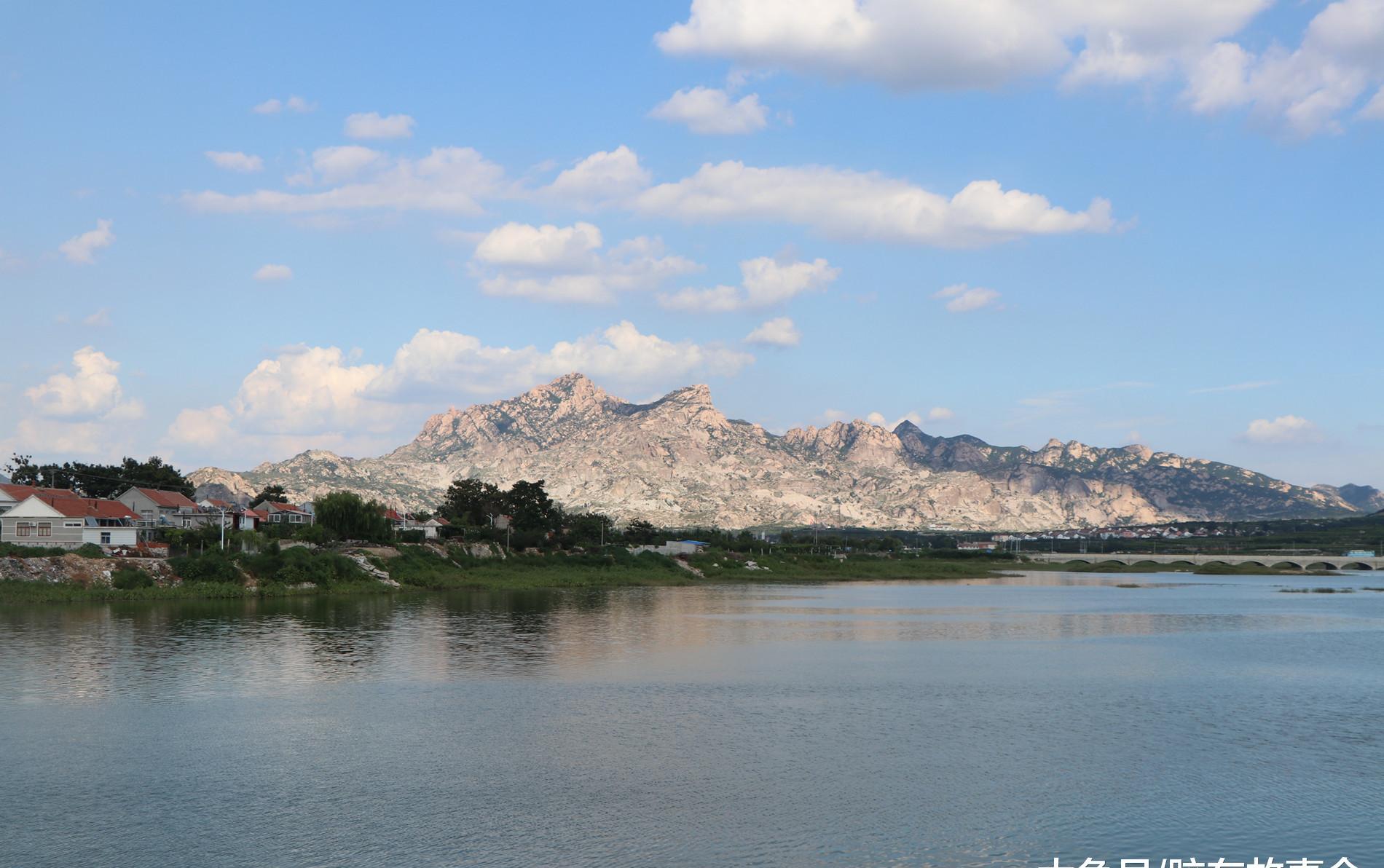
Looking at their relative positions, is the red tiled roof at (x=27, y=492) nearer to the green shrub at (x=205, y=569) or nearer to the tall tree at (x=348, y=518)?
the green shrub at (x=205, y=569)

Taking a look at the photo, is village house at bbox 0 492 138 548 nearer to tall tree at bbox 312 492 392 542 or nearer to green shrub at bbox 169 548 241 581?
green shrub at bbox 169 548 241 581

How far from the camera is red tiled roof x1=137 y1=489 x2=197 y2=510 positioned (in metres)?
139

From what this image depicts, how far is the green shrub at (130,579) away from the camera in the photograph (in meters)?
96.4

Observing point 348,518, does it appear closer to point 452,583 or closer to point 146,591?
point 452,583

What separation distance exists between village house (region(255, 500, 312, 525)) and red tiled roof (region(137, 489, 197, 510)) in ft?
32.9

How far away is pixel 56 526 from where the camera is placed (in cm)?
10844

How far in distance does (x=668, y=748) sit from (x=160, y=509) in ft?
400

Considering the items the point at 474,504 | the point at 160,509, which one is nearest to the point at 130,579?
the point at 160,509

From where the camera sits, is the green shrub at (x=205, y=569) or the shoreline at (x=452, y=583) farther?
the green shrub at (x=205, y=569)

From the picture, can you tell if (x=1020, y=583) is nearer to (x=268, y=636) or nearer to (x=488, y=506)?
(x=488, y=506)

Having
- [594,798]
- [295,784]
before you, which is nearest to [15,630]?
[295,784]

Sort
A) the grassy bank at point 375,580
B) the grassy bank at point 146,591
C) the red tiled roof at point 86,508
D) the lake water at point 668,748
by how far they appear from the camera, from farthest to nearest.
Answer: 1. the red tiled roof at point 86,508
2. the grassy bank at point 375,580
3. the grassy bank at point 146,591
4. the lake water at point 668,748

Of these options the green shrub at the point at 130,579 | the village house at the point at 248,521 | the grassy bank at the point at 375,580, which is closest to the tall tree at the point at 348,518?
the grassy bank at the point at 375,580

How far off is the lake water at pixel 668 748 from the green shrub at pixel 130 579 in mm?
21259
